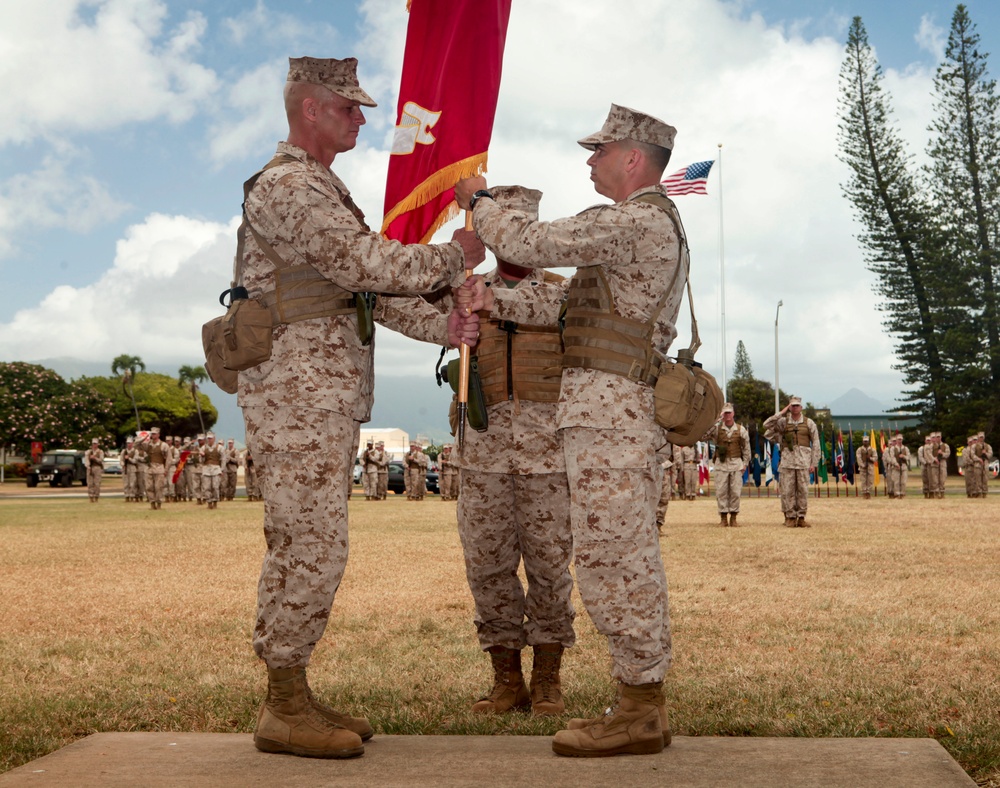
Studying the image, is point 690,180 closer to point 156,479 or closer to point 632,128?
point 632,128

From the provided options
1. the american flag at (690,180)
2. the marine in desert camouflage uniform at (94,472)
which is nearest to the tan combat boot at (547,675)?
the american flag at (690,180)

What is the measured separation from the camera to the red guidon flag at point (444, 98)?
4734 millimetres

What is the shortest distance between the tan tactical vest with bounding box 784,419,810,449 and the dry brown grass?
4.81 m

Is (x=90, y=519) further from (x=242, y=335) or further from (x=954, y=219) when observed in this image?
(x=954, y=219)

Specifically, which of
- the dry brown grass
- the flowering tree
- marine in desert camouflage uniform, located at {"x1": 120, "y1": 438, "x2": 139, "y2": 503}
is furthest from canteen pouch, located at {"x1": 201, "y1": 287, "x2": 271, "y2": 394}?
the flowering tree

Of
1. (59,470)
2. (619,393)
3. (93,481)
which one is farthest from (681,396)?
(59,470)

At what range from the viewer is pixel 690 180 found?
741 inches

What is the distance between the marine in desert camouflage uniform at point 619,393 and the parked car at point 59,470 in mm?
50175

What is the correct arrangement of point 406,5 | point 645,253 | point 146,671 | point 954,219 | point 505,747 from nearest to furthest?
point 505,747, point 645,253, point 406,5, point 146,671, point 954,219

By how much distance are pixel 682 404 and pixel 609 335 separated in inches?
15.7

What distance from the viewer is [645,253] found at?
401cm

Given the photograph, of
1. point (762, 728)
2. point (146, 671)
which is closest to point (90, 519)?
point (146, 671)

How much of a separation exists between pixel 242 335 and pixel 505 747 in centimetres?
185

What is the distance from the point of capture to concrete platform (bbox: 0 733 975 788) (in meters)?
3.31
